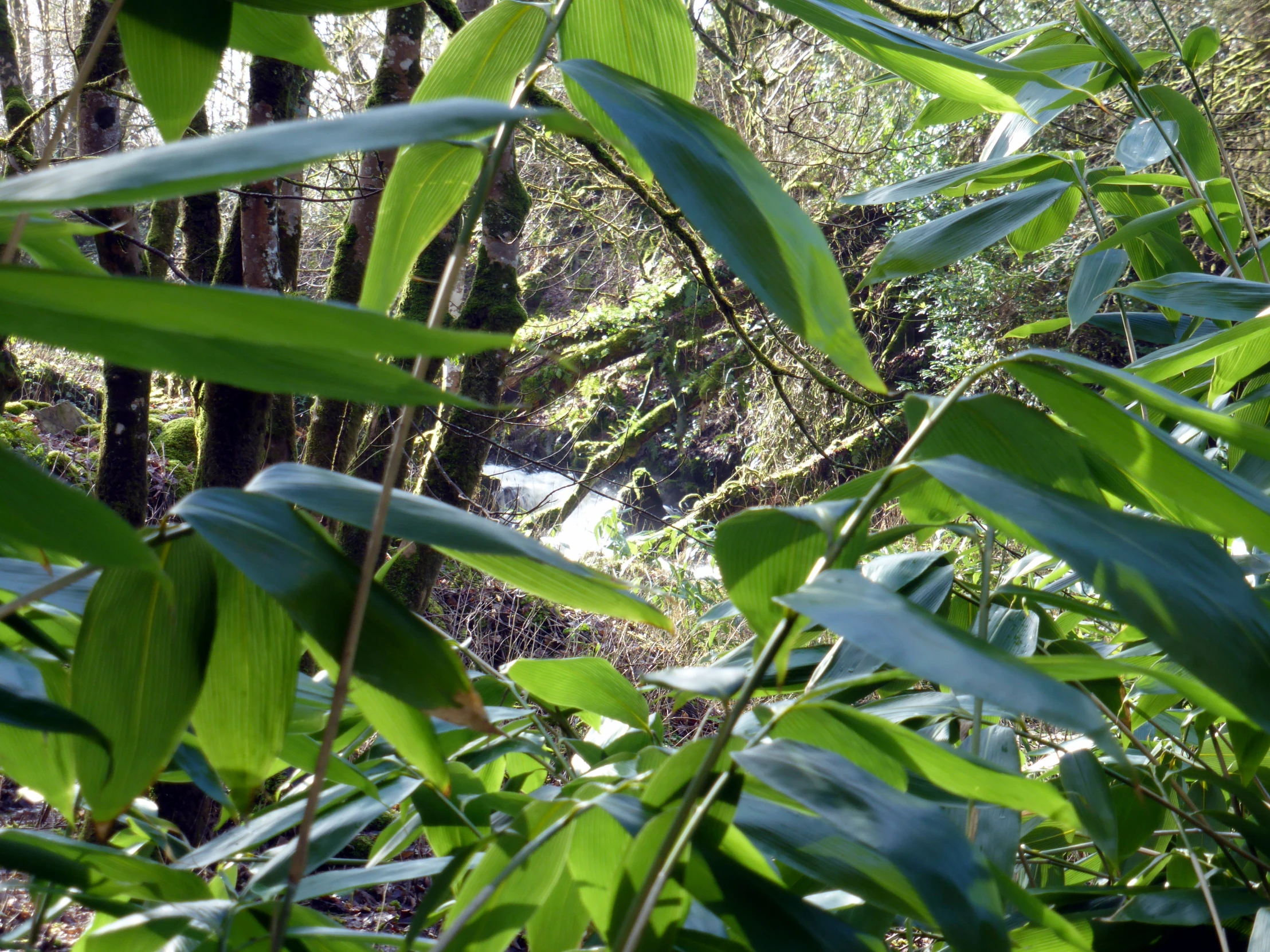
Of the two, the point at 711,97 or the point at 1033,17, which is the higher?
the point at 1033,17

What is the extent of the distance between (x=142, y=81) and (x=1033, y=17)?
426 cm

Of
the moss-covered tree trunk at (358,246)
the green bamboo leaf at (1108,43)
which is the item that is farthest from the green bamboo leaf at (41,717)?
the moss-covered tree trunk at (358,246)

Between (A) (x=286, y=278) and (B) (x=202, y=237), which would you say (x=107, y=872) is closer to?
(A) (x=286, y=278)

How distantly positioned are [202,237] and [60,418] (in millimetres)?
2435

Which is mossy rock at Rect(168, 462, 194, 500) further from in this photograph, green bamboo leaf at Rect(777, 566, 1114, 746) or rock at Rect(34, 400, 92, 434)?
green bamboo leaf at Rect(777, 566, 1114, 746)

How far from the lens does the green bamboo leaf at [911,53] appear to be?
0.30 meters

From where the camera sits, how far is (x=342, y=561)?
9.7 inches

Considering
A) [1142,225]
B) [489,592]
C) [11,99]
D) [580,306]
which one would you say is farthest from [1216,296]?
[580,306]

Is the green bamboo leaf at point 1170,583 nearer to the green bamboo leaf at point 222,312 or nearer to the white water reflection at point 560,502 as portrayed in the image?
the green bamboo leaf at point 222,312

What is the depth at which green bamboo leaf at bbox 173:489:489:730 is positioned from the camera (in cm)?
22

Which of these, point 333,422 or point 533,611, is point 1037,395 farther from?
point 533,611

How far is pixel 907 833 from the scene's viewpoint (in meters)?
0.22

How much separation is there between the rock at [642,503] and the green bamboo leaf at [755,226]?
143 inches

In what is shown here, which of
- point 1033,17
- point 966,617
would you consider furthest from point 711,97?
point 966,617
